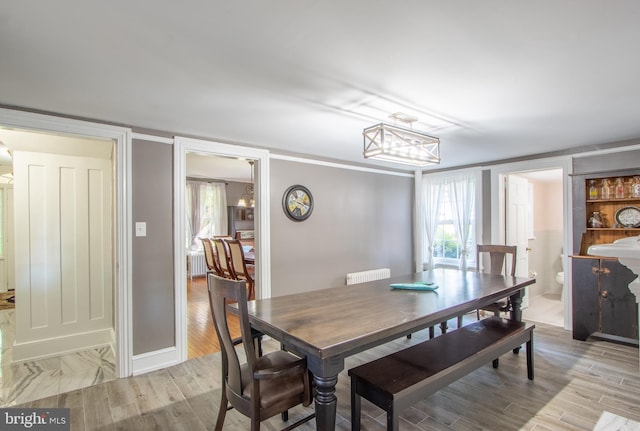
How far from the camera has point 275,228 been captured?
145 inches

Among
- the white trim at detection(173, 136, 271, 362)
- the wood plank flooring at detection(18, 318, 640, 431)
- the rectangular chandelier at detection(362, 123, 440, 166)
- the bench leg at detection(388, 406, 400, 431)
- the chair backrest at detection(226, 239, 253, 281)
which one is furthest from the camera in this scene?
the chair backrest at detection(226, 239, 253, 281)

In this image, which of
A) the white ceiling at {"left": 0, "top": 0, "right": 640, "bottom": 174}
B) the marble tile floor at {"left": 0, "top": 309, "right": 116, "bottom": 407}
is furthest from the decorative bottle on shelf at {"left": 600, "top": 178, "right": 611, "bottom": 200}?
the marble tile floor at {"left": 0, "top": 309, "right": 116, "bottom": 407}

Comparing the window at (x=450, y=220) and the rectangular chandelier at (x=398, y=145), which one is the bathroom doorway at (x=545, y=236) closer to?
the window at (x=450, y=220)

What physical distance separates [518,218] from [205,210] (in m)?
6.15

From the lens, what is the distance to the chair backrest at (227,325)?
1.53m

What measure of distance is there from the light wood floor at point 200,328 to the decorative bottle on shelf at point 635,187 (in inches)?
177

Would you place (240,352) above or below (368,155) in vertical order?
below

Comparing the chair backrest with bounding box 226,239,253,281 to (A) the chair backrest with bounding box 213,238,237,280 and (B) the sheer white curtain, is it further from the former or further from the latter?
(B) the sheer white curtain

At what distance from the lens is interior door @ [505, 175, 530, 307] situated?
4.46 metres

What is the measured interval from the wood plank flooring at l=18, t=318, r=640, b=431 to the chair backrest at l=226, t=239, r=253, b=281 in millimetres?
1947

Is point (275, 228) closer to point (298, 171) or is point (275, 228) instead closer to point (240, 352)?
point (298, 171)

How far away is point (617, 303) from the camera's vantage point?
10.7 feet

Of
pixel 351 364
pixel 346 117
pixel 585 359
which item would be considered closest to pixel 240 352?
pixel 351 364

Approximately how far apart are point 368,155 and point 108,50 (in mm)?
1629
